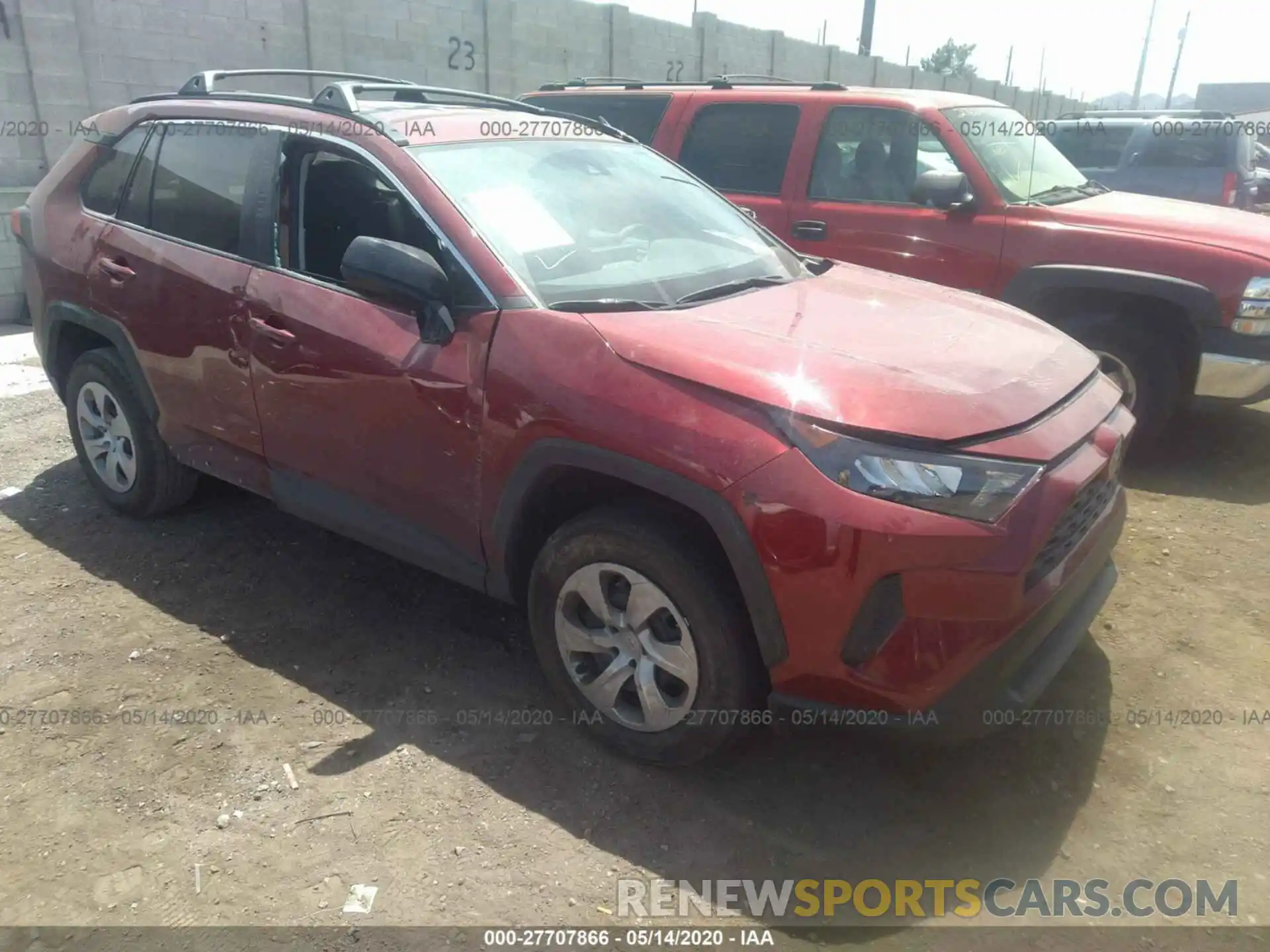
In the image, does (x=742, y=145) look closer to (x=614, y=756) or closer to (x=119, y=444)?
(x=119, y=444)

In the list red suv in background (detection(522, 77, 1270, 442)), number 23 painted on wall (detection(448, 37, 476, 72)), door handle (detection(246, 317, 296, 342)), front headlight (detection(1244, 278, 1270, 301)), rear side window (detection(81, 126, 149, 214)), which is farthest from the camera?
number 23 painted on wall (detection(448, 37, 476, 72))

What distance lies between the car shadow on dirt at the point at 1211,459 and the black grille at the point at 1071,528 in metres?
2.60

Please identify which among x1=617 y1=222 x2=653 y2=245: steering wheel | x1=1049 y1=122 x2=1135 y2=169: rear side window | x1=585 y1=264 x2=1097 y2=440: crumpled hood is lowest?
x1=585 y1=264 x2=1097 y2=440: crumpled hood

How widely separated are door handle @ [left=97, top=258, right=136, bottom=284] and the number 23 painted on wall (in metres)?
9.65

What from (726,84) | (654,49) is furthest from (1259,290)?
(654,49)

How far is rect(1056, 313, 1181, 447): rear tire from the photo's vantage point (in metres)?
5.07

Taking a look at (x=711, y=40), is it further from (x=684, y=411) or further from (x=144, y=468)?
(x=684, y=411)

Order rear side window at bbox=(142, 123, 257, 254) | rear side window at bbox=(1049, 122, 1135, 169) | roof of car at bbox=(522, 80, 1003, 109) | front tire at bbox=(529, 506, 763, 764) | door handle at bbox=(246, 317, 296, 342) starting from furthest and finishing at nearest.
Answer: rear side window at bbox=(1049, 122, 1135, 169), roof of car at bbox=(522, 80, 1003, 109), rear side window at bbox=(142, 123, 257, 254), door handle at bbox=(246, 317, 296, 342), front tire at bbox=(529, 506, 763, 764)

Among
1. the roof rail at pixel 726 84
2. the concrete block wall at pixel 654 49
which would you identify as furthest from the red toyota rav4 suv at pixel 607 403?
the concrete block wall at pixel 654 49

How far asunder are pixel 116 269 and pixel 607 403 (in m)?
2.57

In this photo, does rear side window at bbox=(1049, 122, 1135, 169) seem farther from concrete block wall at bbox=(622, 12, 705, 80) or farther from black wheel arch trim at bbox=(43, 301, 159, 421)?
black wheel arch trim at bbox=(43, 301, 159, 421)

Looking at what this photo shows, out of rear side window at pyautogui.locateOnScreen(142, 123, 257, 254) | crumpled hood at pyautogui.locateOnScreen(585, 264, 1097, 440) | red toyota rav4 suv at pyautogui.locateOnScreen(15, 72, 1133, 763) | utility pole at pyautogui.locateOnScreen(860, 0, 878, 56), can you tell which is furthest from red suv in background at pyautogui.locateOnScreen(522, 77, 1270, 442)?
utility pole at pyautogui.locateOnScreen(860, 0, 878, 56)

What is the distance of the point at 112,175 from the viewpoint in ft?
13.8

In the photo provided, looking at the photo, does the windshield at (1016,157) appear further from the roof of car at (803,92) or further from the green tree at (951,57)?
the green tree at (951,57)
